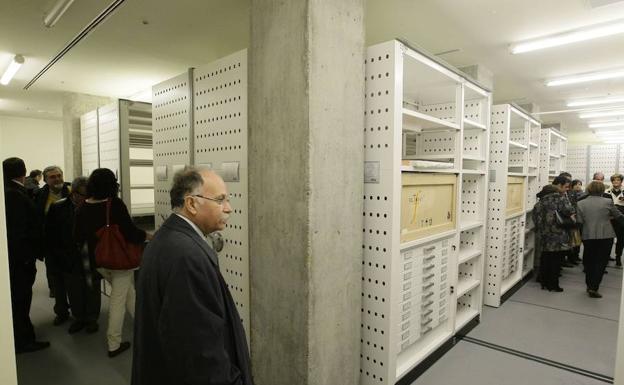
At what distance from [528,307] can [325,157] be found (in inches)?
144

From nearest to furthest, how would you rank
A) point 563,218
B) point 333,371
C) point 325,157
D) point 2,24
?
point 325,157 < point 333,371 < point 2,24 < point 563,218

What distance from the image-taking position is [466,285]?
3223 millimetres

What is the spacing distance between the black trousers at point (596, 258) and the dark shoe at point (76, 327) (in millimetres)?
6048

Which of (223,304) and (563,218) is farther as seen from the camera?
(563,218)

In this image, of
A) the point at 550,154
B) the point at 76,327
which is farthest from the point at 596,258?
the point at 76,327

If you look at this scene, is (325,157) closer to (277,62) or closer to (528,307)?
(277,62)

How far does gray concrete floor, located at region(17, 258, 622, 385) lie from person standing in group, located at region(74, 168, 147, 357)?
0.31 meters

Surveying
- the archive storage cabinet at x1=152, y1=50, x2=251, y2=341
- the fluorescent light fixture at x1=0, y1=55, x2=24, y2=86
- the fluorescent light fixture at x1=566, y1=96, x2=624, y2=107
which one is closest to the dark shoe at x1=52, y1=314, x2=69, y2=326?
the archive storage cabinet at x1=152, y1=50, x2=251, y2=341

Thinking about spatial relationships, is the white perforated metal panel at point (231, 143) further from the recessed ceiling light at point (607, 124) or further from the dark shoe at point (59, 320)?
the recessed ceiling light at point (607, 124)

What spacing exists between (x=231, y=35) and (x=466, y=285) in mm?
3558

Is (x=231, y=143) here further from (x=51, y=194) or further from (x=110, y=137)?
(x=51, y=194)

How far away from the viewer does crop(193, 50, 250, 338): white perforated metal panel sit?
7.08 ft

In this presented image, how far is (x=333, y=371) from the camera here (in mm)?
1918

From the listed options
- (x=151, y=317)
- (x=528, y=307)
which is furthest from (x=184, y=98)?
(x=528, y=307)
